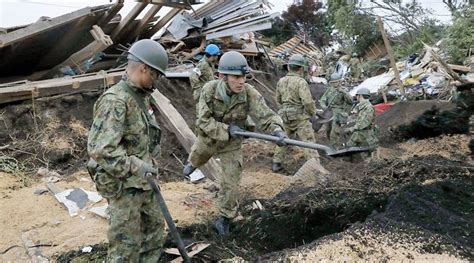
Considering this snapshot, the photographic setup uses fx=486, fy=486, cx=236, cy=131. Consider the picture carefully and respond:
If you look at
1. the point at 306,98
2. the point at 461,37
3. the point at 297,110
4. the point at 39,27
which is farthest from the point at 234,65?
the point at 461,37

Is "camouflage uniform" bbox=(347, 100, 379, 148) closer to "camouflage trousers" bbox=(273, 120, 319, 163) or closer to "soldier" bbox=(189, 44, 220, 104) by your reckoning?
"camouflage trousers" bbox=(273, 120, 319, 163)

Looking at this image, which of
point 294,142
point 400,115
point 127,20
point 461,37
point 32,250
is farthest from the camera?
point 461,37

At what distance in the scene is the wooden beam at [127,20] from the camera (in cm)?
1015

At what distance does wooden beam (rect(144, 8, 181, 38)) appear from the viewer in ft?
37.2

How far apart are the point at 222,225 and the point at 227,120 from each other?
1.11 metres

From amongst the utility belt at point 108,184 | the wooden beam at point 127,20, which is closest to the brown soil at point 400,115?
the wooden beam at point 127,20

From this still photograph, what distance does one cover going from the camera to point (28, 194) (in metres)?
6.59

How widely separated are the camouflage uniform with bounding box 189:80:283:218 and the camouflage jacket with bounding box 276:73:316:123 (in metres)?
2.55

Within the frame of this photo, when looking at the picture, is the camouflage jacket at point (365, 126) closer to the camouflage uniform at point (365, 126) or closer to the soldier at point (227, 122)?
the camouflage uniform at point (365, 126)

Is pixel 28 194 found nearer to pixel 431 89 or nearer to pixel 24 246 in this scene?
pixel 24 246

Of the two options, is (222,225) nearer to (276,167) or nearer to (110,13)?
(276,167)

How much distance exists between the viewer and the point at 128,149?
11.7ft

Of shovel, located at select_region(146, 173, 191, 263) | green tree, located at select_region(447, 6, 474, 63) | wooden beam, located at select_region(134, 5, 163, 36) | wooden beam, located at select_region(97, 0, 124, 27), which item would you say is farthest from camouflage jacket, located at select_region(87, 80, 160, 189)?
green tree, located at select_region(447, 6, 474, 63)

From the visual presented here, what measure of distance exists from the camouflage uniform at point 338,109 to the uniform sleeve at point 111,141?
644 cm
